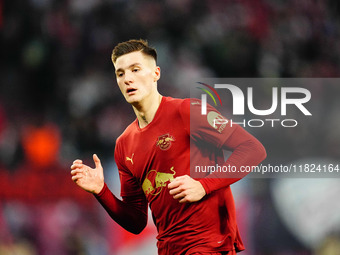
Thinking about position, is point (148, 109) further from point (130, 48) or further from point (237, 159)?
point (237, 159)

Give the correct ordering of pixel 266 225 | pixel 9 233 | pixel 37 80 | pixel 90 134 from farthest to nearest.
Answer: pixel 37 80, pixel 90 134, pixel 9 233, pixel 266 225

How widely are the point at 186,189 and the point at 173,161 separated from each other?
0.40 meters

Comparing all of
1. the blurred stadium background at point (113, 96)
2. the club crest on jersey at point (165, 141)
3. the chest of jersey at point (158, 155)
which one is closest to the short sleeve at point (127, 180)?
the chest of jersey at point (158, 155)

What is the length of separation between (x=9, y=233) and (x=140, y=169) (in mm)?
3665

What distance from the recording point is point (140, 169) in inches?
135

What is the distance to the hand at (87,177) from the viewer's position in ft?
11.0

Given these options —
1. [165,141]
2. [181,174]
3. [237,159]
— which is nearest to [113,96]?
[165,141]

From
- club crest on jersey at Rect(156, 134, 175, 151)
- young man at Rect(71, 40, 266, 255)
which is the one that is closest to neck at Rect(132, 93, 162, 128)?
young man at Rect(71, 40, 266, 255)

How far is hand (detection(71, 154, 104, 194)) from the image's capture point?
132 inches

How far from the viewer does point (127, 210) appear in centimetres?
367

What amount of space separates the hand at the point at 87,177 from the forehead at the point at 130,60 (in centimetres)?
66

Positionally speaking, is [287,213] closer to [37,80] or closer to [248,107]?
[248,107]

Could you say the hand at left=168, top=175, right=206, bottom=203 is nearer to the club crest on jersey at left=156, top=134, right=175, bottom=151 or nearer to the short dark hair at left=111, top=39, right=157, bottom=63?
the club crest on jersey at left=156, top=134, right=175, bottom=151

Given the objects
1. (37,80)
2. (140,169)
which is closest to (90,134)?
(37,80)
